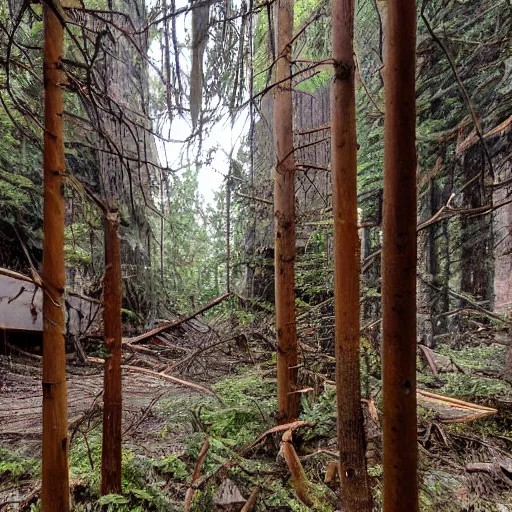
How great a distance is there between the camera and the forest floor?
2.35 meters

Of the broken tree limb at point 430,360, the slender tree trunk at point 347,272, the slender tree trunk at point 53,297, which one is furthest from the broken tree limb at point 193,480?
the broken tree limb at point 430,360

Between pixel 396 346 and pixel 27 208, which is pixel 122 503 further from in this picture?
pixel 27 208

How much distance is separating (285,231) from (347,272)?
1274 mm

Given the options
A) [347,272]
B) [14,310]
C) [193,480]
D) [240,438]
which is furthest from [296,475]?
[14,310]

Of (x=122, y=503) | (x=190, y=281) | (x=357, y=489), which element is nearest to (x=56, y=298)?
(x=122, y=503)

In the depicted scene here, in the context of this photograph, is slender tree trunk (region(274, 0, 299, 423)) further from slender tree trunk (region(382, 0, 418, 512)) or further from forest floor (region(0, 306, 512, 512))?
slender tree trunk (region(382, 0, 418, 512))

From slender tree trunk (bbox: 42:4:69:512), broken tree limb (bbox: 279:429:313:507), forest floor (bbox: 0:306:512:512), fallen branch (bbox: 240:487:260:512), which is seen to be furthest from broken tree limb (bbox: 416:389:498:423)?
slender tree trunk (bbox: 42:4:69:512)

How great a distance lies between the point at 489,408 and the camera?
3.21m

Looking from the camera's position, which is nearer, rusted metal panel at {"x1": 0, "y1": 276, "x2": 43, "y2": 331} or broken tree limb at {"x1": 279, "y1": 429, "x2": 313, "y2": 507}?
broken tree limb at {"x1": 279, "y1": 429, "x2": 313, "y2": 507}

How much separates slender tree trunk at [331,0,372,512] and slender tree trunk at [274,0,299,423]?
1.14 m

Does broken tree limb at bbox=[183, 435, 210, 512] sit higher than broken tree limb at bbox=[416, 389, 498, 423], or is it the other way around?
broken tree limb at bbox=[416, 389, 498, 423]

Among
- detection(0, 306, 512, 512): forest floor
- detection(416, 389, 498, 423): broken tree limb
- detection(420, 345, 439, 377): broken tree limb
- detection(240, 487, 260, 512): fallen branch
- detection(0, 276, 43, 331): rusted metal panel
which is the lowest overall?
detection(240, 487, 260, 512): fallen branch

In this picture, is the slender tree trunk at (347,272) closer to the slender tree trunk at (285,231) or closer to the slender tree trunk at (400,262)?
the slender tree trunk at (400,262)

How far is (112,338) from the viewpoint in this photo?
2051mm
